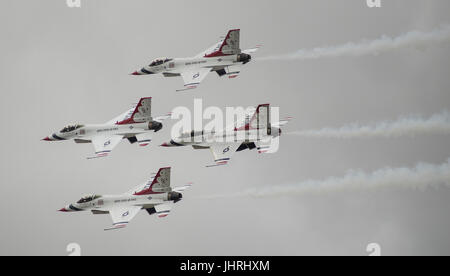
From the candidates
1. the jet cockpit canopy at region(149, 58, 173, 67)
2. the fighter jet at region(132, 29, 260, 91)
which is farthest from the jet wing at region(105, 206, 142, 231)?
the jet cockpit canopy at region(149, 58, 173, 67)

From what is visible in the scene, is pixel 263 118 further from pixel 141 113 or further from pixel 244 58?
pixel 141 113

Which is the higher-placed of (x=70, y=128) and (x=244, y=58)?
(x=244, y=58)

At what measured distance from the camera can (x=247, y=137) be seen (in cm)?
7012

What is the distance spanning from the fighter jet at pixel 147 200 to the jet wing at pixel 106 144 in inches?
161

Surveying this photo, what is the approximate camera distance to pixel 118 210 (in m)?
69.9

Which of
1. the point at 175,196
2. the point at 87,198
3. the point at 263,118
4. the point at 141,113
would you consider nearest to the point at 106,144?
the point at 141,113

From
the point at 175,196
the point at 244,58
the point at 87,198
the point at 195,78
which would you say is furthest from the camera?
the point at 195,78

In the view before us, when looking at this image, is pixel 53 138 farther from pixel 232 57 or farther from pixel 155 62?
pixel 232 57

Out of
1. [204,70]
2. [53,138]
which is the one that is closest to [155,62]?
[204,70]

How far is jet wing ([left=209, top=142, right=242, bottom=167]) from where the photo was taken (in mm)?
70125

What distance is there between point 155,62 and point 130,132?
22.9ft

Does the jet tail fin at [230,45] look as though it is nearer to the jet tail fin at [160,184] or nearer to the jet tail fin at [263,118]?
the jet tail fin at [263,118]

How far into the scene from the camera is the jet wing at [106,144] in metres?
73.2

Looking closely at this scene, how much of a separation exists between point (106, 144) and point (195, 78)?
824 centimetres
